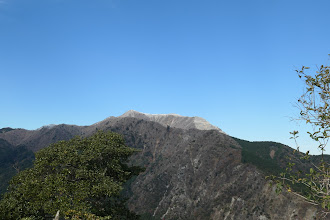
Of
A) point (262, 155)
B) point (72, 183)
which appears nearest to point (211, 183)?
point (262, 155)

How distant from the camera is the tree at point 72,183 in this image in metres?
20.1

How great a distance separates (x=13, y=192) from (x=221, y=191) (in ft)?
345

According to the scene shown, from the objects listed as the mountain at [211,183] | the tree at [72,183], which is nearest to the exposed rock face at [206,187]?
the mountain at [211,183]

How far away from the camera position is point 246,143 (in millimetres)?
191250

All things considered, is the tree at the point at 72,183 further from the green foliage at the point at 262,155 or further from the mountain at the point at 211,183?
the green foliage at the point at 262,155

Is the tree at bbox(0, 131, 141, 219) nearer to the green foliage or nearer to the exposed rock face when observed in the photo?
the exposed rock face

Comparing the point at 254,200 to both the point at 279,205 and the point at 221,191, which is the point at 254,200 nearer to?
the point at 279,205

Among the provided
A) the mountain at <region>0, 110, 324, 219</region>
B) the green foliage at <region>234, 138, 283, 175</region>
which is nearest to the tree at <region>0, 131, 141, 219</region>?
the mountain at <region>0, 110, 324, 219</region>

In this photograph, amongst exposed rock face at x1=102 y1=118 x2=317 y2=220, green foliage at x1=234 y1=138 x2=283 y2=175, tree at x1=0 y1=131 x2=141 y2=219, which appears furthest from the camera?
green foliage at x1=234 y1=138 x2=283 y2=175

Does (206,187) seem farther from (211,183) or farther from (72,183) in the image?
(72,183)

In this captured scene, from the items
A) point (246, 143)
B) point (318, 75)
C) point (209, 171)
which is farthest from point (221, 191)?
point (318, 75)

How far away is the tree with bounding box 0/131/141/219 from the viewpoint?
792 inches

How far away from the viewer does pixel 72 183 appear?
72.8ft

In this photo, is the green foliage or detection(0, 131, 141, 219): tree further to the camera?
the green foliage
